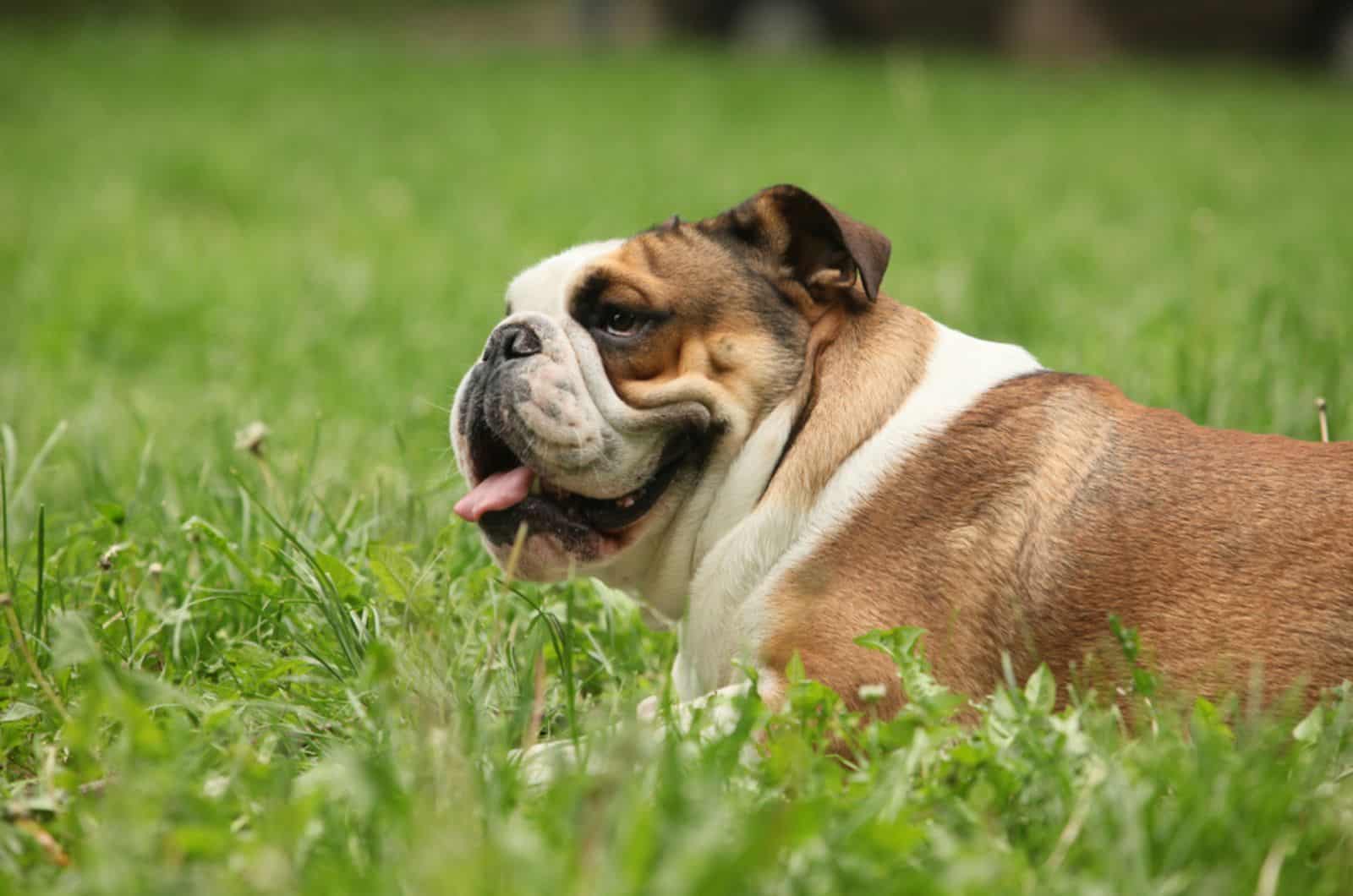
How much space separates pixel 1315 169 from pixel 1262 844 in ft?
35.2

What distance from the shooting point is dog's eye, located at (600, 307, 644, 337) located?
3.16 m

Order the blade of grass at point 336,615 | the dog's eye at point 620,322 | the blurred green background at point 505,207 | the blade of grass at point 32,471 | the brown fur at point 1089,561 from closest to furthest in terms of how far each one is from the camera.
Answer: the brown fur at point 1089,561
the blade of grass at point 336,615
the dog's eye at point 620,322
the blade of grass at point 32,471
the blurred green background at point 505,207

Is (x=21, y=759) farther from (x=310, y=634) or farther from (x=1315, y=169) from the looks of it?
(x=1315, y=169)

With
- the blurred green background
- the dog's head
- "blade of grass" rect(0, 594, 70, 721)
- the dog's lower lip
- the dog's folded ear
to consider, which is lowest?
the blurred green background

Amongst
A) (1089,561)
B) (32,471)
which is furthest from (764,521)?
(32,471)

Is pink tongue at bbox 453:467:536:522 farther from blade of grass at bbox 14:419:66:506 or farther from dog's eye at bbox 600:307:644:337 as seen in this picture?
blade of grass at bbox 14:419:66:506

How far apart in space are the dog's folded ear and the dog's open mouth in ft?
1.65

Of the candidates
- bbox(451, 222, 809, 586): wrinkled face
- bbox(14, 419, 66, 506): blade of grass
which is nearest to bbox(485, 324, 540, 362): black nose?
bbox(451, 222, 809, 586): wrinkled face

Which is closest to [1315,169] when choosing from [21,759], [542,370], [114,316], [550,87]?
[550,87]

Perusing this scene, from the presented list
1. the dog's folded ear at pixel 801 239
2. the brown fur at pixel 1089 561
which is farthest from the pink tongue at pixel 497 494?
the dog's folded ear at pixel 801 239

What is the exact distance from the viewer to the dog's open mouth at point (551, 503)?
3135mm

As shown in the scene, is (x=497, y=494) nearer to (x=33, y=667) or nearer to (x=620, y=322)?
(x=620, y=322)

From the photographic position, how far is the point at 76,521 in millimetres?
3908

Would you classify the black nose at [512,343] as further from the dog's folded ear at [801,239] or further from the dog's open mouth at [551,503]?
the dog's folded ear at [801,239]
